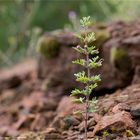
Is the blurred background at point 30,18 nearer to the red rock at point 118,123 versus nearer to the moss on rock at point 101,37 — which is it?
the moss on rock at point 101,37

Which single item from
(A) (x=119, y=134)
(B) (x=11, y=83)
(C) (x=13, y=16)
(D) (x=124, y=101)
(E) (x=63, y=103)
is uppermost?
(C) (x=13, y=16)

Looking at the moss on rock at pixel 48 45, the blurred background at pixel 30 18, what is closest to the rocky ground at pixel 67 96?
the moss on rock at pixel 48 45

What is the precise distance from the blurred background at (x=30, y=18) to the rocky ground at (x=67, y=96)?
2.94 m

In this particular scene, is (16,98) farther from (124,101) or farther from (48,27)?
(48,27)

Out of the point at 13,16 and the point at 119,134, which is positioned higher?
the point at 13,16

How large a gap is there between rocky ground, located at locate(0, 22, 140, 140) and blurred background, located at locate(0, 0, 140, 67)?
2935mm

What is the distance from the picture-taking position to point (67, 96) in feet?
23.3

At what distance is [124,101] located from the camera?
4789 mm

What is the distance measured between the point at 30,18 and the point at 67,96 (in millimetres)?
5791

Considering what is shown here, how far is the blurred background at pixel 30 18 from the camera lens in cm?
1206

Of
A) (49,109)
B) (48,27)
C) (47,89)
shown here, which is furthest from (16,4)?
(49,109)

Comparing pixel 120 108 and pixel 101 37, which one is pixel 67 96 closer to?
pixel 101 37

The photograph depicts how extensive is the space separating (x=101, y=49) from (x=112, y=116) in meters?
2.69

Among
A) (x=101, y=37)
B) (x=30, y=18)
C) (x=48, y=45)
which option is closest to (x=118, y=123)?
(x=101, y=37)
